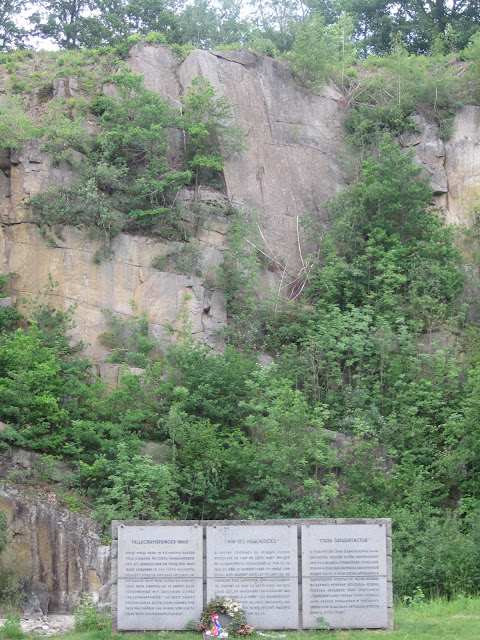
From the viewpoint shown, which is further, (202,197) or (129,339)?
(202,197)

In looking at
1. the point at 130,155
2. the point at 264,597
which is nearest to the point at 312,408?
the point at 264,597

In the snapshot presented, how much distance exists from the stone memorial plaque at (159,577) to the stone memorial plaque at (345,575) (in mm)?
1465

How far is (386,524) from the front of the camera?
36.1ft

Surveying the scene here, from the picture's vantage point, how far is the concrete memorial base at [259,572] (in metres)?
10.8

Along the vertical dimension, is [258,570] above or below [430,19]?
below

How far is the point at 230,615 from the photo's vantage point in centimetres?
1055

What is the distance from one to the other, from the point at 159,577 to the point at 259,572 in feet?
4.36

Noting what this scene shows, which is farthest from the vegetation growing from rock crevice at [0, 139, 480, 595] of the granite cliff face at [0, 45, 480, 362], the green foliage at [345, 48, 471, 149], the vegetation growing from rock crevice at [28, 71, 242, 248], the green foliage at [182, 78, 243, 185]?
the green foliage at [345, 48, 471, 149]

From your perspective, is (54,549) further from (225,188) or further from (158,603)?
(225,188)

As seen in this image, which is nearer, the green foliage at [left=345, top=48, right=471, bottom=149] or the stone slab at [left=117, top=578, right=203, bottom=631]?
the stone slab at [left=117, top=578, right=203, bottom=631]

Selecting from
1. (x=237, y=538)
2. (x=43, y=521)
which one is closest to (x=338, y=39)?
(x=43, y=521)

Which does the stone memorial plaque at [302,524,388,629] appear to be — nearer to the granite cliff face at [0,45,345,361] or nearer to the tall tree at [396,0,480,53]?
the granite cliff face at [0,45,345,361]

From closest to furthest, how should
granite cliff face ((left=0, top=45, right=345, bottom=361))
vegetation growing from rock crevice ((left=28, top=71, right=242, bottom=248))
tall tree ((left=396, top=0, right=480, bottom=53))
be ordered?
granite cliff face ((left=0, top=45, right=345, bottom=361))
vegetation growing from rock crevice ((left=28, top=71, right=242, bottom=248))
tall tree ((left=396, top=0, right=480, bottom=53))

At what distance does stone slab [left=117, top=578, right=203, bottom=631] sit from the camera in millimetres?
10711
